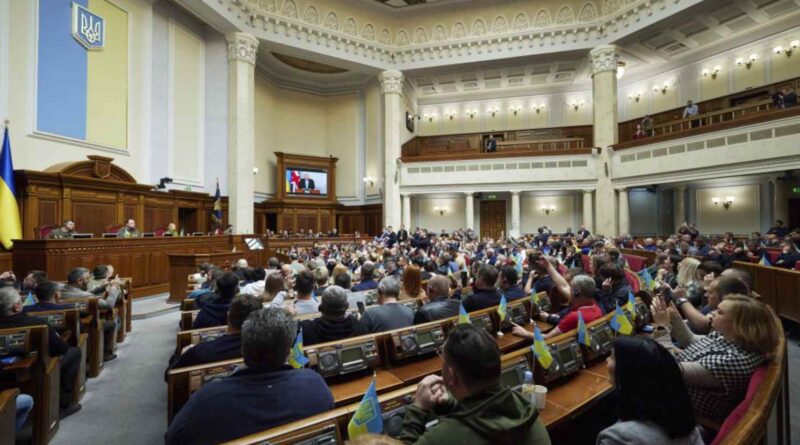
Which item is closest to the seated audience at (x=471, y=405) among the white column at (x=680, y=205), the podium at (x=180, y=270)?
the podium at (x=180, y=270)

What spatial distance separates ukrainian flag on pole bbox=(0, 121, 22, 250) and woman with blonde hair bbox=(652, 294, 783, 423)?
10.1 metres

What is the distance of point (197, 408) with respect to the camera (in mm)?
1431

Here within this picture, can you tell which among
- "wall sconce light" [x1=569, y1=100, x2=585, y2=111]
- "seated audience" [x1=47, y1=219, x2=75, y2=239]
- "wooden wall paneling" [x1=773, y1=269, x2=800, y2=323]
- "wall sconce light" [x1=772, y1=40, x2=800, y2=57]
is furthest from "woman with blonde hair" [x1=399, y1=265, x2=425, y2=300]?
"wall sconce light" [x1=569, y1=100, x2=585, y2=111]

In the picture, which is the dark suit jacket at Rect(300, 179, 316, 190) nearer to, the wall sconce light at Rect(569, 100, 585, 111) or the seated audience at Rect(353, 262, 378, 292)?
the seated audience at Rect(353, 262, 378, 292)

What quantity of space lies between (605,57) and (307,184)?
40.8 feet

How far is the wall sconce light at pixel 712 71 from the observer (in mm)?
14116

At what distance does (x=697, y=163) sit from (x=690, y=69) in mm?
6385

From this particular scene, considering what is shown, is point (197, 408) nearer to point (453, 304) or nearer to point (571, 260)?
point (453, 304)

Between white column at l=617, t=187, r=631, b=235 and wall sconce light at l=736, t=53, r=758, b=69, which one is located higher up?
wall sconce light at l=736, t=53, r=758, b=69

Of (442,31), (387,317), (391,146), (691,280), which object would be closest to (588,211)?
(391,146)

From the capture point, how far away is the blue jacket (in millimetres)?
1406

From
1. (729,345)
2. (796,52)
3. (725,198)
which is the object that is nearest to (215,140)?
(729,345)

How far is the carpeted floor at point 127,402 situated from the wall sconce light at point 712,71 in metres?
18.8

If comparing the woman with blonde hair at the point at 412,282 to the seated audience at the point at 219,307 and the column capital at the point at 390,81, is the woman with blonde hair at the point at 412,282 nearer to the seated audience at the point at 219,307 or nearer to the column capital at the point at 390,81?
the seated audience at the point at 219,307
